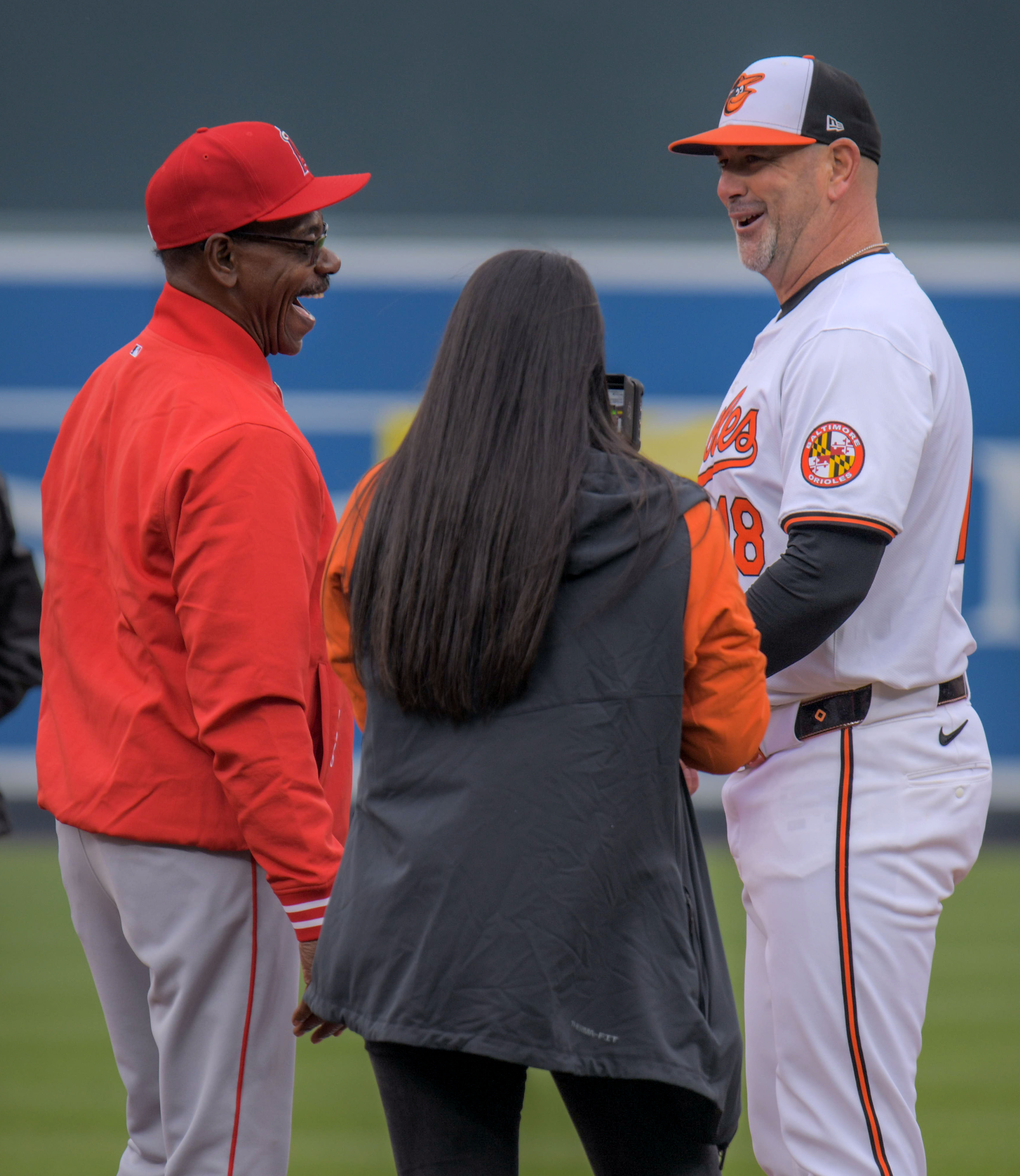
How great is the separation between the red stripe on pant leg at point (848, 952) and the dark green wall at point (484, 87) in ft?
14.0

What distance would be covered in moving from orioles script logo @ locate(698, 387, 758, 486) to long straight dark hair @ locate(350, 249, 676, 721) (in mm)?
429

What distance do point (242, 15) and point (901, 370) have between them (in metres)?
4.64

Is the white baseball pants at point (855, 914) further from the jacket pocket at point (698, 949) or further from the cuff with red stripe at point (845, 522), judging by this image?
the jacket pocket at point (698, 949)

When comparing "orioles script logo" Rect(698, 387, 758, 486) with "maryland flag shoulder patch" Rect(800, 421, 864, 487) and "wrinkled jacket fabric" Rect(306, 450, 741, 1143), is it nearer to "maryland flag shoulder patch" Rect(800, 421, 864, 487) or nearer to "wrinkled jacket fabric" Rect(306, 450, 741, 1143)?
"maryland flag shoulder patch" Rect(800, 421, 864, 487)

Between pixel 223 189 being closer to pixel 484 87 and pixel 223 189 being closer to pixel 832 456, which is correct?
pixel 832 456

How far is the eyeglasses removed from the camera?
1813mm

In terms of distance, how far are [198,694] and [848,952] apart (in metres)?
0.84

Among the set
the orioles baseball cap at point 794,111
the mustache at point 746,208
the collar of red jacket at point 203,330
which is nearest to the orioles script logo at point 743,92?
the orioles baseball cap at point 794,111

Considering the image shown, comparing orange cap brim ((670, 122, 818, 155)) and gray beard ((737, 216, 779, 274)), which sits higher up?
orange cap brim ((670, 122, 818, 155))

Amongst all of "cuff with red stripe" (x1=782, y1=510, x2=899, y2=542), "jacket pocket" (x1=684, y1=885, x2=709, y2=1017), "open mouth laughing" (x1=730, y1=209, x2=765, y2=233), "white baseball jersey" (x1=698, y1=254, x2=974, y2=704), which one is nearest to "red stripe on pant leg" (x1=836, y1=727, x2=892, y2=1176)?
"white baseball jersey" (x1=698, y1=254, x2=974, y2=704)

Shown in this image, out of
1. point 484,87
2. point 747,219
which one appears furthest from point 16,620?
point 484,87

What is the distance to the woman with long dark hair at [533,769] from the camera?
4.31ft

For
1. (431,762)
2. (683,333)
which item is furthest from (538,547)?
(683,333)

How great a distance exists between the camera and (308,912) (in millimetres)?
1584
